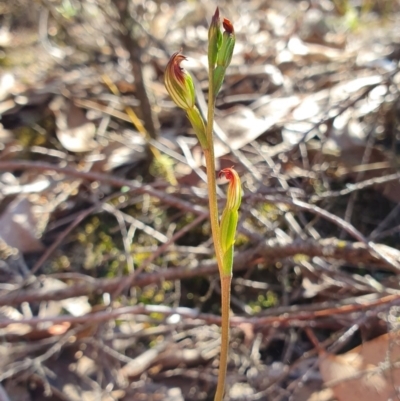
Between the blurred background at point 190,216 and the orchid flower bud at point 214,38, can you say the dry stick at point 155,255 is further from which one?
the orchid flower bud at point 214,38

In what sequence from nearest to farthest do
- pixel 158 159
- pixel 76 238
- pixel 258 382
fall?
pixel 258 382 → pixel 76 238 → pixel 158 159

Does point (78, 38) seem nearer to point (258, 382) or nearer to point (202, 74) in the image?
point (202, 74)

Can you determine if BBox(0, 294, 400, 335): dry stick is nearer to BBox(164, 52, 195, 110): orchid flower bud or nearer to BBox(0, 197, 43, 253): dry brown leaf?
BBox(0, 197, 43, 253): dry brown leaf

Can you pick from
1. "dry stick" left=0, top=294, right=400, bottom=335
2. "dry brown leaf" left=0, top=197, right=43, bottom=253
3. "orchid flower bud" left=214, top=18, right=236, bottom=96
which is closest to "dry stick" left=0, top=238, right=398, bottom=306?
"dry stick" left=0, top=294, right=400, bottom=335

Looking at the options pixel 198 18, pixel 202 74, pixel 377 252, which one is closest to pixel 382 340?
pixel 377 252

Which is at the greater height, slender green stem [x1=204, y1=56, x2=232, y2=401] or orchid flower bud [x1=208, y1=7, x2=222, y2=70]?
orchid flower bud [x1=208, y1=7, x2=222, y2=70]

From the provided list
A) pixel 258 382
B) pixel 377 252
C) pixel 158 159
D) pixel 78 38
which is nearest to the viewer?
pixel 377 252

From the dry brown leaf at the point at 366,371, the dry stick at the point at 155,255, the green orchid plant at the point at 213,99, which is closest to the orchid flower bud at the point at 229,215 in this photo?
the green orchid plant at the point at 213,99
